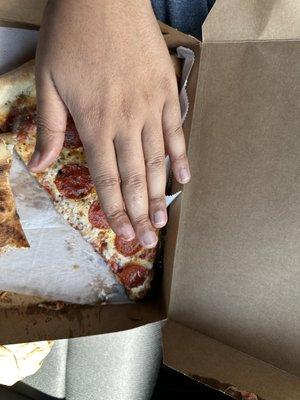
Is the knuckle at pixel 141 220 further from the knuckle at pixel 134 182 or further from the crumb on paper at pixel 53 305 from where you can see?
the crumb on paper at pixel 53 305

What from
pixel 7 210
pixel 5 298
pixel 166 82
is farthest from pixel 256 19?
pixel 5 298

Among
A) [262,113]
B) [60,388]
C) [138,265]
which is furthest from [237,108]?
[60,388]

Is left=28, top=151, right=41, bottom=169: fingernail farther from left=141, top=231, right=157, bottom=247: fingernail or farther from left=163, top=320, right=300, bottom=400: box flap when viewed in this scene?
left=163, top=320, right=300, bottom=400: box flap

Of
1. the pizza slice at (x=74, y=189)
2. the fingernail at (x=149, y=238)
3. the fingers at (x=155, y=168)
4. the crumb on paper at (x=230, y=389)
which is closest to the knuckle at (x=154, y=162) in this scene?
the fingers at (x=155, y=168)

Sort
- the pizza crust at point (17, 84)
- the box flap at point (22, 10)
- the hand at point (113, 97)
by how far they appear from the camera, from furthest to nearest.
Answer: the pizza crust at point (17, 84)
the box flap at point (22, 10)
the hand at point (113, 97)

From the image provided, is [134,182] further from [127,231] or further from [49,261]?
[49,261]

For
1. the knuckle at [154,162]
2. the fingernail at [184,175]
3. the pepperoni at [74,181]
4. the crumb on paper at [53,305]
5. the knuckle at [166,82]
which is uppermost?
the knuckle at [166,82]
